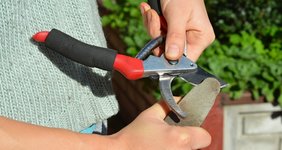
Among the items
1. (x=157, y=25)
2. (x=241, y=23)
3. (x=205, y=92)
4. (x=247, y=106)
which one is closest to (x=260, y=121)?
(x=247, y=106)

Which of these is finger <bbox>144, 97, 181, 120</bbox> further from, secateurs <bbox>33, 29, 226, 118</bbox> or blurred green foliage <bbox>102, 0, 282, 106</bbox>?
blurred green foliage <bbox>102, 0, 282, 106</bbox>

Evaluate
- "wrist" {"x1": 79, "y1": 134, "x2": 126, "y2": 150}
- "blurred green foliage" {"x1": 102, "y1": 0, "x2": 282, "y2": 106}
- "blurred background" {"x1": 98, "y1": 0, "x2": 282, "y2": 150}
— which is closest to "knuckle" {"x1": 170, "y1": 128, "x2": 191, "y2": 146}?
"wrist" {"x1": 79, "y1": 134, "x2": 126, "y2": 150}

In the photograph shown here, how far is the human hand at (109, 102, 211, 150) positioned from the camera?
55.7 inches

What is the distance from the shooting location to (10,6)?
155 cm

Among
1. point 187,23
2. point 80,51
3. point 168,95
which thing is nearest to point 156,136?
point 168,95

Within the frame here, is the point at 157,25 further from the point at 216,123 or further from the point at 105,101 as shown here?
the point at 216,123

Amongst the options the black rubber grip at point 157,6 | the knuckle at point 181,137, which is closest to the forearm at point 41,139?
the knuckle at point 181,137

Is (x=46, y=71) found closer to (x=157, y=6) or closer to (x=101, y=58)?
(x=101, y=58)

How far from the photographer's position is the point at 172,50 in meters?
1.64

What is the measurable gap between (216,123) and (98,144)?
7.53 ft

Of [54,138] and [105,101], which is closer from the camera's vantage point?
[54,138]

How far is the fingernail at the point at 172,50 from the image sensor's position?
5.37ft

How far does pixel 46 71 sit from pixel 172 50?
1.03ft

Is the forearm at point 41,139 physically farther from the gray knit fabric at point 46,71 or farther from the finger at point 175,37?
the finger at point 175,37
